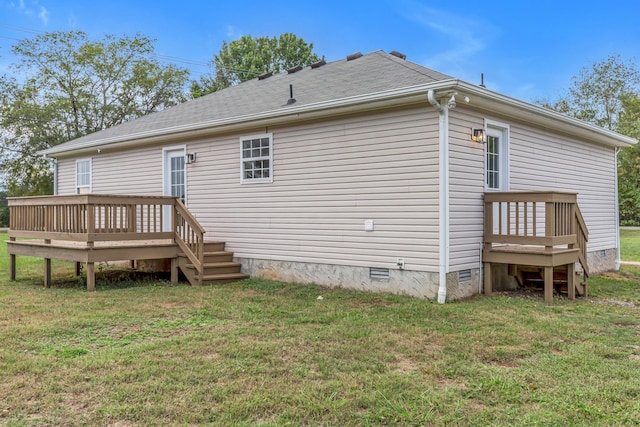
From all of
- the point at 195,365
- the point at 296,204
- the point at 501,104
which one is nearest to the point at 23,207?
the point at 296,204

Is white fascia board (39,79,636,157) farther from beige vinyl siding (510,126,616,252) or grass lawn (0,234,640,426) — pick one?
grass lawn (0,234,640,426)

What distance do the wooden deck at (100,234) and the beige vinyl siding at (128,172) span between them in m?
1.96

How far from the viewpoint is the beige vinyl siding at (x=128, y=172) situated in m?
10.4

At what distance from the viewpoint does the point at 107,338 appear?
15.5 feet

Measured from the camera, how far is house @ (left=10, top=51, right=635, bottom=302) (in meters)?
6.62

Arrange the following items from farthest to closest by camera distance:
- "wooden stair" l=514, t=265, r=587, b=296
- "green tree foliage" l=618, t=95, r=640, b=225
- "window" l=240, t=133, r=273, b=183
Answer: "green tree foliage" l=618, t=95, r=640, b=225 < "window" l=240, t=133, r=273, b=183 < "wooden stair" l=514, t=265, r=587, b=296

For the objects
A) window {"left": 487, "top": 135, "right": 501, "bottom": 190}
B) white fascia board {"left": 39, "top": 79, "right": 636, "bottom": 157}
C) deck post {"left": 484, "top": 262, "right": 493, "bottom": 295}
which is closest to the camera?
white fascia board {"left": 39, "top": 79, "right": 636, "bottom": 157}

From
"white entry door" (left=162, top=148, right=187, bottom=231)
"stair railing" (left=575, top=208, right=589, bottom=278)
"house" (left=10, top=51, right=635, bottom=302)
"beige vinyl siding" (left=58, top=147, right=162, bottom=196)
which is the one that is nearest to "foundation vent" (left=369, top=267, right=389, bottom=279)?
"house" (left=10, top=51, right=635, bottom=302)

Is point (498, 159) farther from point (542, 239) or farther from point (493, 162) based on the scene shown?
point (542, 239)

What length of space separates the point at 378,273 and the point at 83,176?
833cm

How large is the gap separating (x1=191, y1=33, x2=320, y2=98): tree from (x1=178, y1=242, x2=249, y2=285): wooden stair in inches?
1003

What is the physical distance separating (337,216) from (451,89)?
2.55 metres

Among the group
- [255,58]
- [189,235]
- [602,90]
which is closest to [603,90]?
[602,90]

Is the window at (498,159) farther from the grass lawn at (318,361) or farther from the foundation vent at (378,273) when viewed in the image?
the foundation vent at (378,273)
